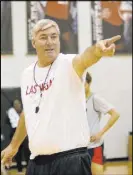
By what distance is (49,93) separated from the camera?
2826 millimetres

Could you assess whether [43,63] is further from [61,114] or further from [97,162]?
[97,162]

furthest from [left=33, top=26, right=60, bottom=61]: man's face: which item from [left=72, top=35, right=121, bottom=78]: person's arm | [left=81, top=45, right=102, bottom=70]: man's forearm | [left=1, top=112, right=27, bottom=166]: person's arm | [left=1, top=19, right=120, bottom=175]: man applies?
[left=1, top=112, right=27, bottom=166]: person's arm

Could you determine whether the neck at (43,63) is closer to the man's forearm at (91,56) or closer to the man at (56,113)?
the man at (56,113)

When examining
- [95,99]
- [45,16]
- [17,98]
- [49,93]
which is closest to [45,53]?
[49,93]

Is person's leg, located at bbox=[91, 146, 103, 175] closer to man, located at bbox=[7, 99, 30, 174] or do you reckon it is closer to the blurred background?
man, located at bbox=[7, 99, 30, 174]

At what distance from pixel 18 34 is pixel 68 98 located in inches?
303

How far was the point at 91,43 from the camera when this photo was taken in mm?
10805

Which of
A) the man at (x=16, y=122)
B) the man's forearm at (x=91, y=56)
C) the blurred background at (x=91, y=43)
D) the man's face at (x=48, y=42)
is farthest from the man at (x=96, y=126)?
the blurred background at (x=91, y=43)

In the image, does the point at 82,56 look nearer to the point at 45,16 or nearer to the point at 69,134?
the point at 69,134

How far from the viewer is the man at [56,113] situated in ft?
9.12

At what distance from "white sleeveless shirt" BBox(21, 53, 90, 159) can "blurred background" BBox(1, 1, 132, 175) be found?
23.6 ft

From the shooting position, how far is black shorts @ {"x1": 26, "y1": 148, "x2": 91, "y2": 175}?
2.84m

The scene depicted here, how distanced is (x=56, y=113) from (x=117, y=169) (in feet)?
22.3

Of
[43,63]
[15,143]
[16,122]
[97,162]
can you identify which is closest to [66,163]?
[15,143]
